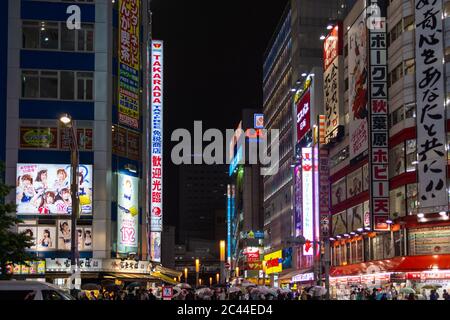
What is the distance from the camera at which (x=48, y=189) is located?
179ft

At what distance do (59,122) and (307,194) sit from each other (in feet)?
111

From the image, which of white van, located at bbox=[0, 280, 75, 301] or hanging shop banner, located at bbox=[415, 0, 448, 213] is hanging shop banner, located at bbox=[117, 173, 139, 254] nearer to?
hanging shop banner, located at bbox=[415, 0, 448, 213]

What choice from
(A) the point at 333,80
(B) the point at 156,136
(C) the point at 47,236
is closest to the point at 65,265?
(C) the point at 47,236

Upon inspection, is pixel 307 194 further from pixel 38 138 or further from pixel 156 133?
pixel 38 138

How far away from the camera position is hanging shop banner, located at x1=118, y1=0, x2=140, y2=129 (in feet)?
191

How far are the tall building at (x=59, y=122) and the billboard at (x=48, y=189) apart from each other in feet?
0.22

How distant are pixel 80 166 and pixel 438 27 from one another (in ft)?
84.0

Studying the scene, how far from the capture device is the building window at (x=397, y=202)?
57875 mm

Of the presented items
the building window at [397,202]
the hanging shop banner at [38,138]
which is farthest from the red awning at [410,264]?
the hanging shop banner at [38,138]

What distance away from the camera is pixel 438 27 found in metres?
53.8

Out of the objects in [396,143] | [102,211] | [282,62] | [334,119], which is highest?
[282,62]

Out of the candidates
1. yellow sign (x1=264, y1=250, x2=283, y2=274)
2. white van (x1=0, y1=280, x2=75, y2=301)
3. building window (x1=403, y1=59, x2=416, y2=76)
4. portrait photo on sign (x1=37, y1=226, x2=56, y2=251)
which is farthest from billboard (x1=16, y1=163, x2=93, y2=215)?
yellow sign (x1=264, y1=250, x2=283, y2=274)
